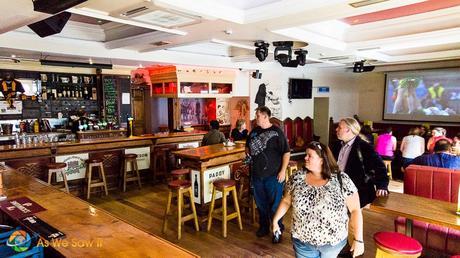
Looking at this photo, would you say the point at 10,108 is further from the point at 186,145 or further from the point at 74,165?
the point at 186,145

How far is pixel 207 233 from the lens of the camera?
3.93m

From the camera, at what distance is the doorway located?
408 inches

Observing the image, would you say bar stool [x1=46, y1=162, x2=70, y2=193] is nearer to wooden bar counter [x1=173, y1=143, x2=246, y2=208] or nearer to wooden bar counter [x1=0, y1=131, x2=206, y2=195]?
wooden bar counter [x1=0, y1=131, x2=206, y2=195]

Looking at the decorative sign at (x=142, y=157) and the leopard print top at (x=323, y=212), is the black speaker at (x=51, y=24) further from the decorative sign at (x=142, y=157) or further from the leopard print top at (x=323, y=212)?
the decorative sign at (x=142, y=157)

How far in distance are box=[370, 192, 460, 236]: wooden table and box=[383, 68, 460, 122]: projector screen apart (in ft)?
24.7

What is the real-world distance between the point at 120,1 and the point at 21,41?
2.80 meters

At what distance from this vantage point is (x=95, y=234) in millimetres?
1794

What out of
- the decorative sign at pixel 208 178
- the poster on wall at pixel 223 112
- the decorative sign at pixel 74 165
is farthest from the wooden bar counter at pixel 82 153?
the poster on wall at pixel 223 112

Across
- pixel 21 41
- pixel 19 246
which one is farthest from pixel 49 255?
pixel 21 41

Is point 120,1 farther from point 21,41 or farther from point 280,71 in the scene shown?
point 280,71

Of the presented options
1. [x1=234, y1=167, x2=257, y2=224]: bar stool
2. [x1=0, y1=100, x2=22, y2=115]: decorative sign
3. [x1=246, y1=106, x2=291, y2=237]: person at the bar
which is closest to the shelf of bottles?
[x1=0, y1=100, x2=22, y2=115]: decorative sign

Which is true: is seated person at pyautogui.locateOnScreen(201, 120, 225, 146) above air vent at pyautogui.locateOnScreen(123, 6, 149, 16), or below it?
below

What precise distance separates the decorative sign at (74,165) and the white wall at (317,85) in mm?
4611

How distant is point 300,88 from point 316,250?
24.9ft
